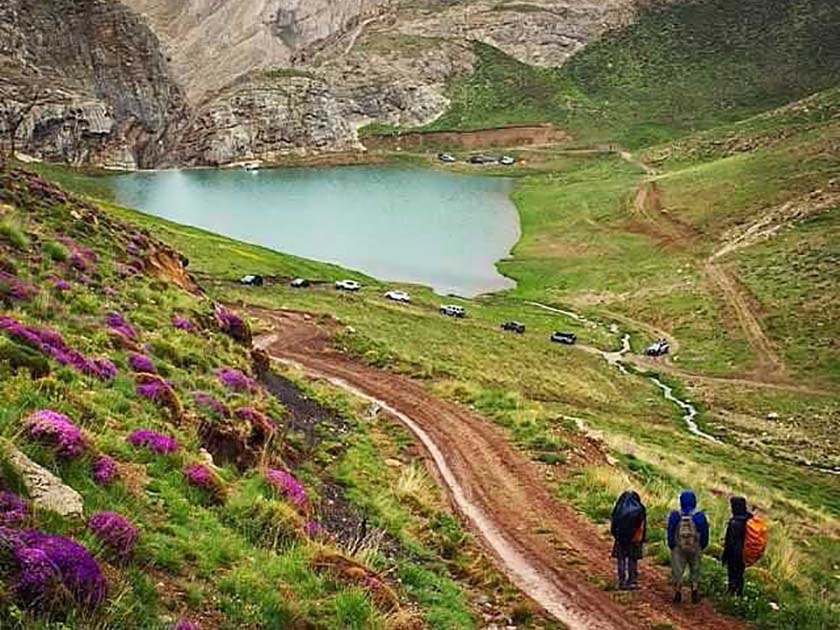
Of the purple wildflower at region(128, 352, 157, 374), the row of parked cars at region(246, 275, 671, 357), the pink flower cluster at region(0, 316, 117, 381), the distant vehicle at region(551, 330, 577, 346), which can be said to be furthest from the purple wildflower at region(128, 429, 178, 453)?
the distant vehicle at region(551, 330, 577, 346)

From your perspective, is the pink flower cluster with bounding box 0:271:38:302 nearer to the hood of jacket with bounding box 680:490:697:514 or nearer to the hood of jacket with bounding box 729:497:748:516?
the hood of jacket with bounding box 680:490:697:514

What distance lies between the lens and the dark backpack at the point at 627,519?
51.4 ft

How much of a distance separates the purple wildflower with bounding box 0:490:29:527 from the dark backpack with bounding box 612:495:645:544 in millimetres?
10186

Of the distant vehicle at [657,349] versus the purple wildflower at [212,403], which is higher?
the distant vehicle at [657,349]

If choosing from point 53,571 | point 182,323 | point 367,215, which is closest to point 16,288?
point 182,323

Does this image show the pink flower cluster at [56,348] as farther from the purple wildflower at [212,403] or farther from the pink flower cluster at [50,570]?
the pink flower cluster at [50,570]

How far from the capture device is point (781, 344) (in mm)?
62438

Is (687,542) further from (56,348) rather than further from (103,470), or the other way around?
(56,348)

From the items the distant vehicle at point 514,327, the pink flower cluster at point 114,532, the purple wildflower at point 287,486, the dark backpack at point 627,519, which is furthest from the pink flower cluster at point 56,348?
the distant vehicle at point 514,327

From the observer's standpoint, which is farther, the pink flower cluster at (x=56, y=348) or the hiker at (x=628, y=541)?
the hiker at (x=628, y=541)

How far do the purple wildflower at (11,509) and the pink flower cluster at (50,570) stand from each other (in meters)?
0.27

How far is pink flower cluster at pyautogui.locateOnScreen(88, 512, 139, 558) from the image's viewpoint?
9.68m

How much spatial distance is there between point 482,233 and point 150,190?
67910 mm

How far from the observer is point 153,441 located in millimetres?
13586
